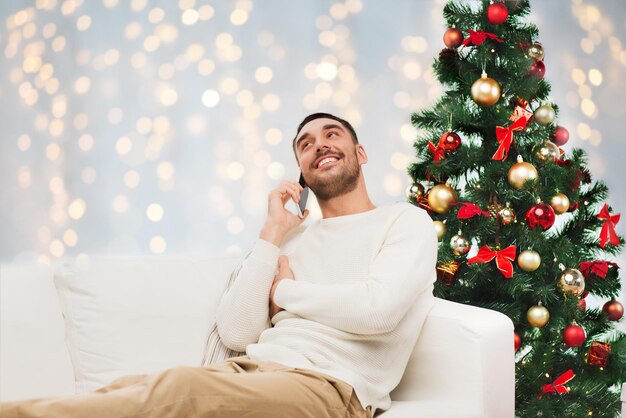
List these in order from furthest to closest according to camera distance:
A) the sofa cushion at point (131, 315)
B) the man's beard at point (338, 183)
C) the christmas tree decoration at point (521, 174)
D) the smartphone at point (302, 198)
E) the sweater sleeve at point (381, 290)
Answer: the christmas tree decoration at point (521, 174) < the smartphone at point (302, 198) < the man's beard at point (338, 183) < the sofa cushion at point (131, 315) < the sweater sleeve at point (381, 290)

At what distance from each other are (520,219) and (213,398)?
1316mm

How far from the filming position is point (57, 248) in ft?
10.4

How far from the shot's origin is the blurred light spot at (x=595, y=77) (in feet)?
10.7

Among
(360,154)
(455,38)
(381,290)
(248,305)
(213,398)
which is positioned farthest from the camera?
(455,38)

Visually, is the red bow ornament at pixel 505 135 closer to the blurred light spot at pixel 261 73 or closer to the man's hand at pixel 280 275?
the man's hand at pixel 280 275

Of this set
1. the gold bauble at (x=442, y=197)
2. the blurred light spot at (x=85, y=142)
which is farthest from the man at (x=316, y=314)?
the blurred light spot at (x=85, y=142)

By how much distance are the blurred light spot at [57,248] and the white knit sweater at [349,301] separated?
1577 millimetres

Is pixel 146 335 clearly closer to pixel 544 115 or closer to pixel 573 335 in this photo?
pixel 573 335

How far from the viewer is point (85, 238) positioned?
10.4 ft

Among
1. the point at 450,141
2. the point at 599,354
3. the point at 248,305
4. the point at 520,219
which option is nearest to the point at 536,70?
→ the point at 450,141

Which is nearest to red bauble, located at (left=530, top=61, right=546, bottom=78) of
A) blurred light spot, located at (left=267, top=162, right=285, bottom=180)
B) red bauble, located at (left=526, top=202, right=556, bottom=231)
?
red bauble, located at (left=526, top=202, right=556, bottom=231)

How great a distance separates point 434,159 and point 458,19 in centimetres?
49

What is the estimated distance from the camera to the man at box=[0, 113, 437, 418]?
52.6 inches

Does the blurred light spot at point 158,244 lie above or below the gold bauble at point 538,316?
above
